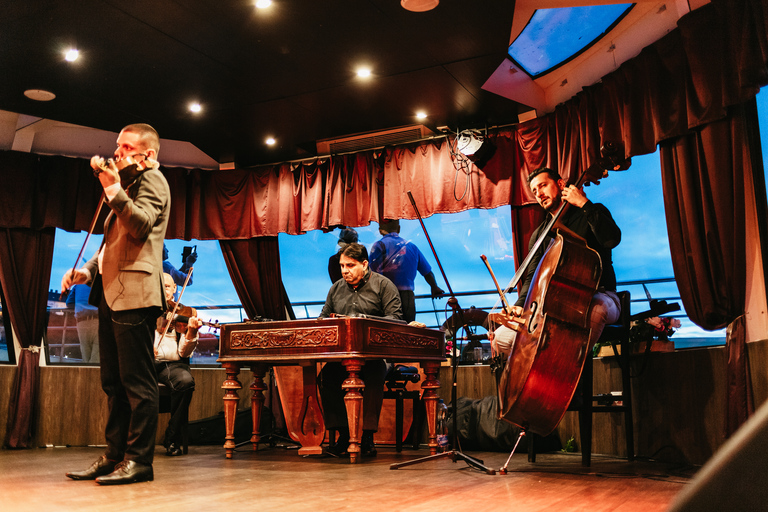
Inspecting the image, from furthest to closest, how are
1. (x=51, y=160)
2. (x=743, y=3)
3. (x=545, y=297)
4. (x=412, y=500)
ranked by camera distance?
(x=51, y=160) < (x=743, y=3) < (x=545, y=297) < (x=412, y=500)

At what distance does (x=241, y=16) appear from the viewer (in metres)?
4.11

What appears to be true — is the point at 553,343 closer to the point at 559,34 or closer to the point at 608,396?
the point at 608,396

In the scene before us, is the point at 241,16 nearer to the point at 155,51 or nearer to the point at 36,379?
the point at 155,51

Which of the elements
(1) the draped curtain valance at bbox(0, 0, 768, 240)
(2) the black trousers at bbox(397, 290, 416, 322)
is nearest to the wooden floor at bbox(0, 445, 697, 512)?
(2) the black trousers at bbox(397, 290, 416, 322)

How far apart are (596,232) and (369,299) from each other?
5.69ft

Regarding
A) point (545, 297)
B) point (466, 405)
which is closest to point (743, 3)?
point (545, 297)

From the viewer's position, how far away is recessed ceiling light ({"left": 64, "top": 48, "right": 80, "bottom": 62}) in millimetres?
4547

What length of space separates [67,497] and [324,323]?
178 cm

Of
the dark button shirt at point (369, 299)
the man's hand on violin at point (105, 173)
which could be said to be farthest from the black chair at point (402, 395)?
Result: the man's hand on violin at point (105, 173)

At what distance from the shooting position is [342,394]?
4.32 metres

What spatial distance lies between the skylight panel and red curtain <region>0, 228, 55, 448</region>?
5.03m

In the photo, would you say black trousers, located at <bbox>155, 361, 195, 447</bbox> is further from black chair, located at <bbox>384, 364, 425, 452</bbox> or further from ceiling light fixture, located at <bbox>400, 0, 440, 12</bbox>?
ceiling light fixture, located at <bbox>400, 0, 440, 12</bbox>

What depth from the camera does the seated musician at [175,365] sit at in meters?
4.50

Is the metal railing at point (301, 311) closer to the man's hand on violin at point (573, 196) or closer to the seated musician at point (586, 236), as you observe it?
the seated musician at point (586, 236)
